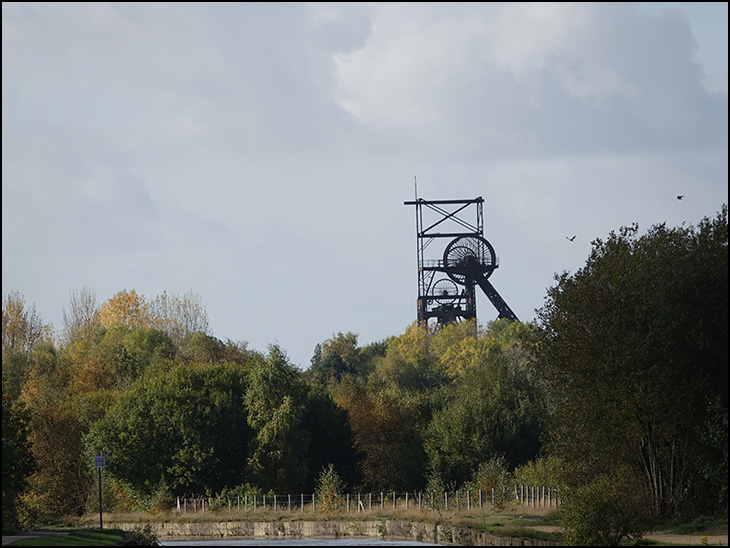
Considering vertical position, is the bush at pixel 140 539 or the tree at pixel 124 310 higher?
the tree at pixel 124 310

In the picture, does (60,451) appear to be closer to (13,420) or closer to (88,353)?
(88,353)

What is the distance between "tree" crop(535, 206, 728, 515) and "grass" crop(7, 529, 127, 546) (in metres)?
18.3

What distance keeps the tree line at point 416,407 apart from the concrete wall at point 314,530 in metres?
5.89

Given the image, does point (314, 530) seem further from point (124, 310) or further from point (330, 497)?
point (124, 310)

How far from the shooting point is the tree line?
3934 cm

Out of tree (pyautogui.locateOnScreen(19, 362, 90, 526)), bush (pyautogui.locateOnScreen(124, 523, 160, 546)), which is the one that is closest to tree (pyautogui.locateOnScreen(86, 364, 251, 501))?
tree (pyautogui.locateOnScreen(19, 362, 90, 526))

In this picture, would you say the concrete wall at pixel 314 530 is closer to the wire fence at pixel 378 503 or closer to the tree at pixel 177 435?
the wire fence at pixel 378 503

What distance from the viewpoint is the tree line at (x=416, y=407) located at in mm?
39344

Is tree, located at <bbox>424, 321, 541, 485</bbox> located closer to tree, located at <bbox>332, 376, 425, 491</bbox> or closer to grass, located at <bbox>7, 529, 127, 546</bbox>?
tree, located at <bbox>332, 376, 425, 491</bbox>

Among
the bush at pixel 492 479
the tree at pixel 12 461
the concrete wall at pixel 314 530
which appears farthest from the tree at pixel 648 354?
the tree at pixel 12 461

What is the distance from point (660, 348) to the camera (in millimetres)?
39188

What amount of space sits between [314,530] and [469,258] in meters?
66.0

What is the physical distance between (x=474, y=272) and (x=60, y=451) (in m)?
57.1

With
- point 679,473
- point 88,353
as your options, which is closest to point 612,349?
point 679,473
